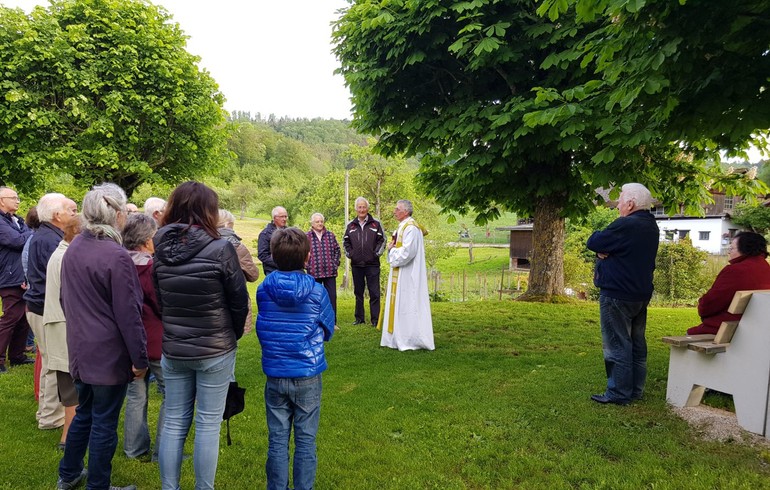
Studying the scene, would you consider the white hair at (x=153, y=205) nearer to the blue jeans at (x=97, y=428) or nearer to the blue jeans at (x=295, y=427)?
the blue jeans at (x=97, y=428)

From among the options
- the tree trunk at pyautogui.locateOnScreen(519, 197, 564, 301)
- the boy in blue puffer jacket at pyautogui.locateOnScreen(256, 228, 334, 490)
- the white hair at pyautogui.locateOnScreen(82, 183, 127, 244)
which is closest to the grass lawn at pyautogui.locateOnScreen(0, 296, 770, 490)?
the boy in blue puffer jacket at pyautogui.locateOnScreen(256, 228, 334, 490)

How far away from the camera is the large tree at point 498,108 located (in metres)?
7.80

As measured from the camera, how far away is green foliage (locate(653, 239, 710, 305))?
2448 centimetres

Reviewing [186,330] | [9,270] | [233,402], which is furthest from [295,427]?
[9,270]

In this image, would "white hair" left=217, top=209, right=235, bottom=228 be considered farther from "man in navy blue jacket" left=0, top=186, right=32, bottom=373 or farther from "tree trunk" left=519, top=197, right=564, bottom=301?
"tree trunk" left=519, top=197, right=564, bottom=301

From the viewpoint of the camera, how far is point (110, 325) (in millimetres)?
3258

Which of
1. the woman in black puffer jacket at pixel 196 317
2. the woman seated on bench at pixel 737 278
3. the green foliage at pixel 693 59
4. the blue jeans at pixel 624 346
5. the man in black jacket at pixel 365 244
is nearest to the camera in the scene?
the woman in black puffer jacket at pixel 196 317

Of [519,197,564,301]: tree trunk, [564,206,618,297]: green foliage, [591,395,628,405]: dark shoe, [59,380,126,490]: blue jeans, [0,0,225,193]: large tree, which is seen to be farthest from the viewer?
[564,206,618,297]: green foliage

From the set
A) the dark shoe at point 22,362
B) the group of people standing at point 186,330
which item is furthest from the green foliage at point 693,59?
the dark shoe at point 22,362

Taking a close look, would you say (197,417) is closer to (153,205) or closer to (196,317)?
(196,317)

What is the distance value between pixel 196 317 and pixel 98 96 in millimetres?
10960

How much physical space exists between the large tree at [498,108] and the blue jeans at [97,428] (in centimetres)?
548

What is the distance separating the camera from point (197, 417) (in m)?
3.17

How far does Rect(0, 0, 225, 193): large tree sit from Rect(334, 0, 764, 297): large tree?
15.6 feet
